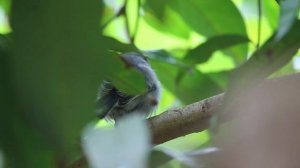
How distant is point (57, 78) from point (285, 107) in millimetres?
187

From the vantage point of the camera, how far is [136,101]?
32.0 inches

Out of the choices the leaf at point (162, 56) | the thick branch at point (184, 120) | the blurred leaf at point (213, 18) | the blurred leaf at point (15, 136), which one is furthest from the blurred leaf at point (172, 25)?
the blurred leaf at point (15, 136)

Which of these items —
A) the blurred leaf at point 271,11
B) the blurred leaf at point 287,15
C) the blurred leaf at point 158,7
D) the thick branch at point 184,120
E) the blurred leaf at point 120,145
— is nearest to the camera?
the blurred leaf at point 120,145

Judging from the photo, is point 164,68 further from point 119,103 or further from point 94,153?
point 94,153

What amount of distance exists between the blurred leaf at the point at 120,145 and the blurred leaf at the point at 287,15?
0.46ft

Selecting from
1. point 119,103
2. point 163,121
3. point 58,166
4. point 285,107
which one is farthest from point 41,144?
point 119,103

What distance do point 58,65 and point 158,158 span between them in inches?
3.7

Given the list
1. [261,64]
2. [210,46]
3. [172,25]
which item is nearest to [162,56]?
[210,46]

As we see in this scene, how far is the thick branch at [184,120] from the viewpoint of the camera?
23.1 inches

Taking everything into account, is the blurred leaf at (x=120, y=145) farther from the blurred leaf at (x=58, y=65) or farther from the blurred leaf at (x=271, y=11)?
the blurred leaf at (x=271, y=11)

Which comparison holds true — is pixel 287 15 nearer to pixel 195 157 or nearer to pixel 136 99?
pixel 195 157

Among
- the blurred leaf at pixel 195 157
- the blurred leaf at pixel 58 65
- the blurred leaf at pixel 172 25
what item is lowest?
the blurred leaf at pixel 172 25

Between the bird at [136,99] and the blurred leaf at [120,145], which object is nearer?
the blurred leaf at [120,145]

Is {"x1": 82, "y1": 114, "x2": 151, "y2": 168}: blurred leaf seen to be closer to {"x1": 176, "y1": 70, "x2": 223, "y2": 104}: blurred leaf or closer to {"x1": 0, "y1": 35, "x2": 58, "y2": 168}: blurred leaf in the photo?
{"x1": 0, "y1": 35, "x2": 58, "y2": 168}: blurred leaf
